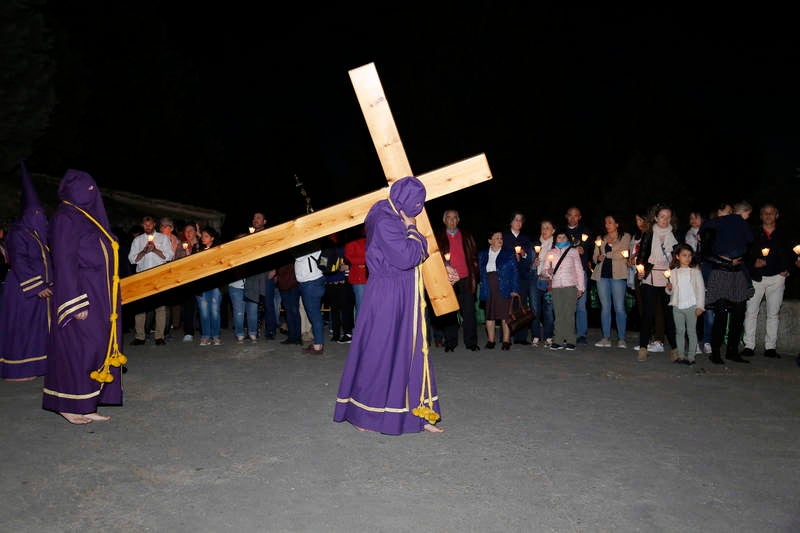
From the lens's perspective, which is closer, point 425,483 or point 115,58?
point 425,483

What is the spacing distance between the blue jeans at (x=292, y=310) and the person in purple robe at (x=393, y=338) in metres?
4.77

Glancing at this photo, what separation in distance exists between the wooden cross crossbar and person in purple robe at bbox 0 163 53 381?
8.56 ft

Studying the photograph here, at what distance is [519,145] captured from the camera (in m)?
35.2

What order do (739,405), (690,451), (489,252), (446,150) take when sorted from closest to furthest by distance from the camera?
(690,451) → (739,405) → (489,252) → (446,150)

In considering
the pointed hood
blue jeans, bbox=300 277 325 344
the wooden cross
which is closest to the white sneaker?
the wooden cross

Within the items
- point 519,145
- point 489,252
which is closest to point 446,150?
point 519,145

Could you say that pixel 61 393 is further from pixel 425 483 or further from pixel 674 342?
pixel 674 342

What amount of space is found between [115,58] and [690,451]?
49069 mm

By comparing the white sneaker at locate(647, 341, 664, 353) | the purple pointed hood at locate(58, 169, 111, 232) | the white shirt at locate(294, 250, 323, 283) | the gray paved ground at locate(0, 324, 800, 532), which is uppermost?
the purple pointed hood at locate(58, 169, 111, 232)

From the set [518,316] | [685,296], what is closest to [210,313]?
[518,316]

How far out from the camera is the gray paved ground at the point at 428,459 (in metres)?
4.08

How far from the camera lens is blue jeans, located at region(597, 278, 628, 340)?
10.3 metres

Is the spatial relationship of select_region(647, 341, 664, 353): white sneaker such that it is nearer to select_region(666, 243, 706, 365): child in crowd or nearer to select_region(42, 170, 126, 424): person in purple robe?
select_region(666, 243, 706, 365): child in crowd

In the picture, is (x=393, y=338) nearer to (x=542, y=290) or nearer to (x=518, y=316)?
(x=518, y=316)
